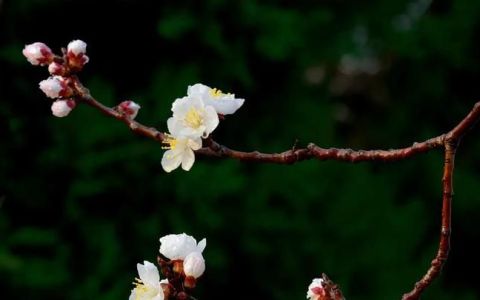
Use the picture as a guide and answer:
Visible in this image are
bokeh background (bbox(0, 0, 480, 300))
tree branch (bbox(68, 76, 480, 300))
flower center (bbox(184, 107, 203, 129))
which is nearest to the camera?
tree branch (bbox(68, 76, 480, 300))

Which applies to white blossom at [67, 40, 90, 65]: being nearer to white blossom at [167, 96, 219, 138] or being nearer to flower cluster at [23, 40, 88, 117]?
flower cluster at [23, 40, 88, 117]

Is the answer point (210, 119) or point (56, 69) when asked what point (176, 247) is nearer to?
point (210, 119)

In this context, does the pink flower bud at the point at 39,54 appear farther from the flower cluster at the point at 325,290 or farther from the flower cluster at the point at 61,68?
the flower cluster at the point at 325,290

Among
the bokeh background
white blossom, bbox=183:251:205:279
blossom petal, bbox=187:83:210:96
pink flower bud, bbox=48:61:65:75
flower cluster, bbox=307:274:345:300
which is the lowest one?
flower cluster, bbox=307:274:345:300

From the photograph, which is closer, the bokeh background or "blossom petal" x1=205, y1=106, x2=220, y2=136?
"blossom petal" x1=205, y1=106, x2=220, y2=136

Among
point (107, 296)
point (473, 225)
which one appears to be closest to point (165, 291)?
point (107, 296)

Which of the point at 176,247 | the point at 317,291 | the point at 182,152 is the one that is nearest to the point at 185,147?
the point at 182,152

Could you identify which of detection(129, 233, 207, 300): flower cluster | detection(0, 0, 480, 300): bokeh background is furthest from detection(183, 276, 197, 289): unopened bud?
detection(0, 0, 480, 300): bokeh background
